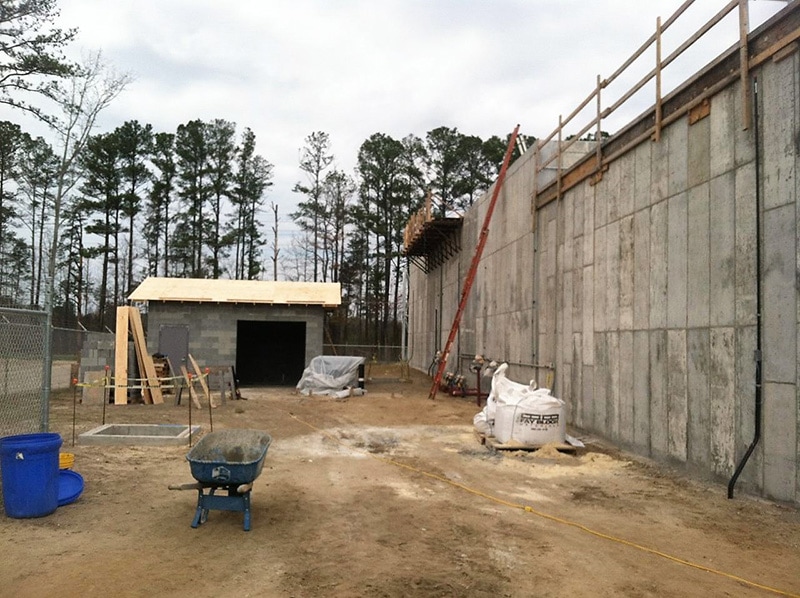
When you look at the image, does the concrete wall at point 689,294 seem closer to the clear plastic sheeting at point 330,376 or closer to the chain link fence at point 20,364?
the clear plastic sheeting at point 330,376

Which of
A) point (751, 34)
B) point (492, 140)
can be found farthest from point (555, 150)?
point (492, 140)

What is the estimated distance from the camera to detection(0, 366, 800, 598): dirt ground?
491cm

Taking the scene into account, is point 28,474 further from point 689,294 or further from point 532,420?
point 689,294

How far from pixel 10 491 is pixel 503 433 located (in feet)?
25.4

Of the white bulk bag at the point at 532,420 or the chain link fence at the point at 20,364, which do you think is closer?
the chain link fence at the point at 20,364

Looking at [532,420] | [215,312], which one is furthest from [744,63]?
[215,312]

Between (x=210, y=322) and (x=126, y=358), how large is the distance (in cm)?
593

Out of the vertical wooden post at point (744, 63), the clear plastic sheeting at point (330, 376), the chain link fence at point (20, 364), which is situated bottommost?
the clear plastic sheeting at point (330, 376)

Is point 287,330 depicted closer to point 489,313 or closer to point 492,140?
point 489,313

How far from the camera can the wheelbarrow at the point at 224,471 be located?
6.11m

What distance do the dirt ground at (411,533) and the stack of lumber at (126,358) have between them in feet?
26.5

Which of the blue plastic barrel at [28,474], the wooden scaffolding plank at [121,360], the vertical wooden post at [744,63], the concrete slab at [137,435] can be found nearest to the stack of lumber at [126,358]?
the wooden scaffolding plank at [121,360]

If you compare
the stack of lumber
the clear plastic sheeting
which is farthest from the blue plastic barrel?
the clear plastic sheeting

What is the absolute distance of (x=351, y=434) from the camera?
43.5ft
